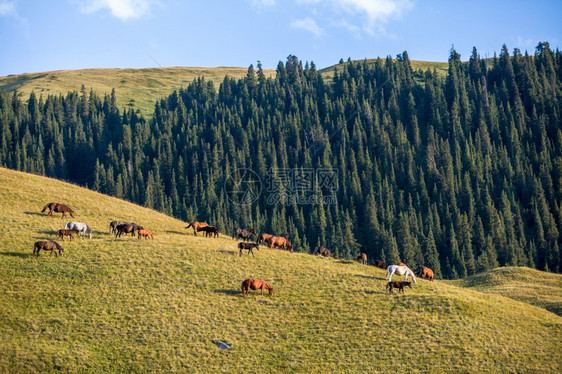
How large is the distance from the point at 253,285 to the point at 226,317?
14.2ft

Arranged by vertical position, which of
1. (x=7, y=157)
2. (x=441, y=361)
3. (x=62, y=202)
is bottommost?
(x=441, y=361)

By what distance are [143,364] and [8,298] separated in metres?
12.5

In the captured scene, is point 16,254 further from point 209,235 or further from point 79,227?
point 209,235

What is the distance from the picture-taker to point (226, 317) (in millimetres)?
38969

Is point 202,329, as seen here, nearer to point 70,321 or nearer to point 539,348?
point 70,321

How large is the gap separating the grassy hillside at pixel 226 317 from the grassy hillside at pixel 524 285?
9897 mm

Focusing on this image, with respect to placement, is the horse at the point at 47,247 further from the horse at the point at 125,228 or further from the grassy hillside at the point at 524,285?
the grassy hillside at the point at 524,285

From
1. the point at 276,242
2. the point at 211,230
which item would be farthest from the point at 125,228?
the point at 276,242

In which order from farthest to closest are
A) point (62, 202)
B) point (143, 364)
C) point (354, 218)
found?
point (354, 218)
point (62, 202)
point (143, 364)

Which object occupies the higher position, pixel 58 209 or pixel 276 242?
pixel 58 209

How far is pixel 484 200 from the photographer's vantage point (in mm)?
191125

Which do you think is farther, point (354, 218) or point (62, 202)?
point (354, 218)

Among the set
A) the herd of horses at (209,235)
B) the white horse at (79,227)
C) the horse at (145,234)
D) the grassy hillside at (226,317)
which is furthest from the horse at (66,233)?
the horse at (145,234)

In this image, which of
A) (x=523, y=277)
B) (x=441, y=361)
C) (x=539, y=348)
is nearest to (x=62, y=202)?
(x=441, y=361)
